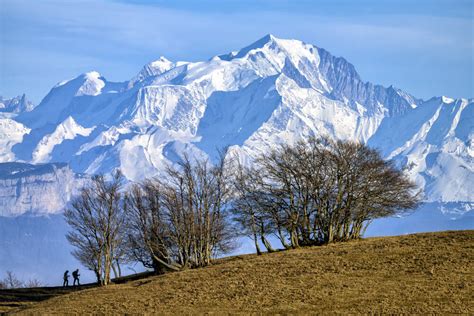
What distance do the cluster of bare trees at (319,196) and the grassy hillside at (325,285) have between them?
782 centimetres

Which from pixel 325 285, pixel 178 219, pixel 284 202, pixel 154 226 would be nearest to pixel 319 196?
pixel 284 202

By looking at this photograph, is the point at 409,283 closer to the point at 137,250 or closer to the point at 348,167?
the point at 348,167

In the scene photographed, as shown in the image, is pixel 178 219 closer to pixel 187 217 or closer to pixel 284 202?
pixel 187 217

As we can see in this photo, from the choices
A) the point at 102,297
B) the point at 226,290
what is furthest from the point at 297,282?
the point at 102,297

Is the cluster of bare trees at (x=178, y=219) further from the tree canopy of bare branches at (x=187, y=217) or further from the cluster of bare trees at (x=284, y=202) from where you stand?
the cluster of bare trees at (x=284, y=202)

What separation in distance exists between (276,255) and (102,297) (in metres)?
15.4

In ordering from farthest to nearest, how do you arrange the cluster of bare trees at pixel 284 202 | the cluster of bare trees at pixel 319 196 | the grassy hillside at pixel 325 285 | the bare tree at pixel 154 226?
the bare tree at pixel 154 226 → the cluster of bare trees at pixel 319 196 → the cluster of bare trees at pixel 284 202 → the grassy hillside at pixel 325 285

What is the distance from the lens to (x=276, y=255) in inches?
2589

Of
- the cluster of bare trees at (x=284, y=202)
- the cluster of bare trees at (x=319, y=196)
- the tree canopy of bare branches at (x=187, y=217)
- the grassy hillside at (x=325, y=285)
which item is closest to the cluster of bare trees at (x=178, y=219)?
the tree canopy of bare branches at (x=187, y=217)

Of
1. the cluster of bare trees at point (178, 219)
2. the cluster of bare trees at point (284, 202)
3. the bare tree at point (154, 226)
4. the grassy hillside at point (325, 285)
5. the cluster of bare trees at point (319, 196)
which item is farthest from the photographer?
the bare tree at point (154, 226)

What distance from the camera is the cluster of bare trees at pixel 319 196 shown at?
71.9m

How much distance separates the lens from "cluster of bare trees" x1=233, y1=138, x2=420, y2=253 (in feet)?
236

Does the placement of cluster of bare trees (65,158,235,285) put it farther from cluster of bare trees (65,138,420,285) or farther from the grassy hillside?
the grassy hillside

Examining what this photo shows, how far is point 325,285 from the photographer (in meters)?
48.0
